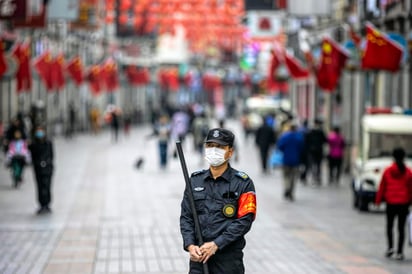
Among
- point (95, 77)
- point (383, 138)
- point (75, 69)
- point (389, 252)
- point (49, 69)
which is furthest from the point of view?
point (95, 77)

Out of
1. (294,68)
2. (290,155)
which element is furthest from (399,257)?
(294,68)

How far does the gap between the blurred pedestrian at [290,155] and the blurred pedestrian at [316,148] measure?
4936 millimetres

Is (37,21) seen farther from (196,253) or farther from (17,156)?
(196,253)

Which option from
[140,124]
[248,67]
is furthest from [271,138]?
[248,67]

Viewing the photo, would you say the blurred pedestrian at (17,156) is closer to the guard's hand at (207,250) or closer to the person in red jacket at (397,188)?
the person in red jacket at (397,188)

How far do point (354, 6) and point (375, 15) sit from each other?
18.6 feet

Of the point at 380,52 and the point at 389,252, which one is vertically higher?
the point at 380,52

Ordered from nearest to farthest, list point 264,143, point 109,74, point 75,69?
1. point 264,143
2. point 75,69
3. point 109,74

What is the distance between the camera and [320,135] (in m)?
31.6

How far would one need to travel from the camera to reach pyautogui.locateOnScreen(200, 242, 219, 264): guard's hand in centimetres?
895

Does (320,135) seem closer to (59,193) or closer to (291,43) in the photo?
(59,193)

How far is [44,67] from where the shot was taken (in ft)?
152

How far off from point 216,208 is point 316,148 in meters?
22.6

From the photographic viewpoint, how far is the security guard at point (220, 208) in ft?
30.0
